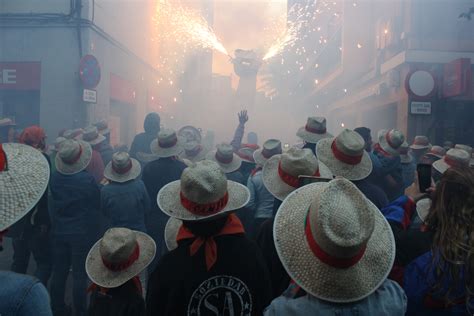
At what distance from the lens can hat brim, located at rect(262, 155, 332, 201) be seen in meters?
2.93

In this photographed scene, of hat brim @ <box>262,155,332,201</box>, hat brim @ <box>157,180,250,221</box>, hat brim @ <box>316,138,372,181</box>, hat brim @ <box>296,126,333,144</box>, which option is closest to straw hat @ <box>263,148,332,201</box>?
hat brim @ <box>262,155,332,201</box>

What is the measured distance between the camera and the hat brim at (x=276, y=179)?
115 inches

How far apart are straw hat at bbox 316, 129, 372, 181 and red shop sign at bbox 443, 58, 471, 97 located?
10000 millimetres

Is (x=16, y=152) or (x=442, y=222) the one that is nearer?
(x=16, y=152)

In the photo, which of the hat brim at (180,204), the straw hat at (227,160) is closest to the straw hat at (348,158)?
the hat brim at (180,204)

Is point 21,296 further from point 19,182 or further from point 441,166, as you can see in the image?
point 441,166

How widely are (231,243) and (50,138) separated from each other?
11.6 metres

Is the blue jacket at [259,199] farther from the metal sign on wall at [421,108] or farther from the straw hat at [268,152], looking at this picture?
the metal sign on wall at [421,108]

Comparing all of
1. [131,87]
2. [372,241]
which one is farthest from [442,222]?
[131,87]

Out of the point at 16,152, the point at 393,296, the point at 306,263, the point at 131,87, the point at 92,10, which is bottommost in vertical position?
the point at 393,296

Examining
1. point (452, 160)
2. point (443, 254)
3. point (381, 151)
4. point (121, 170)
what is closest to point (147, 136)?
point (121, 170)

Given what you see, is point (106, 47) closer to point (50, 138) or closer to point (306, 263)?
point (50, 138)

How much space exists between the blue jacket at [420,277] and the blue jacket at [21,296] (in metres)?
1.79

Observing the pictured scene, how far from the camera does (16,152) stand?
1738mm
